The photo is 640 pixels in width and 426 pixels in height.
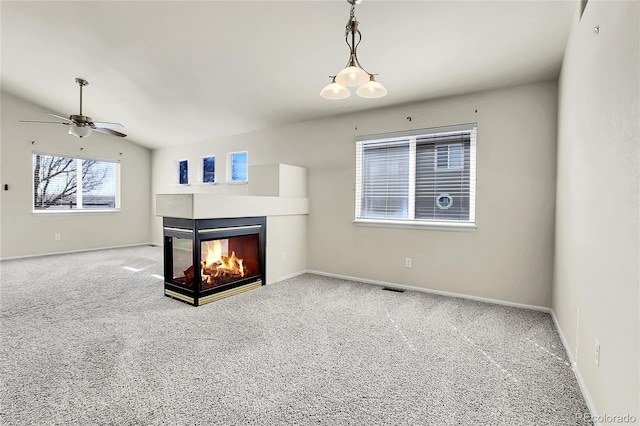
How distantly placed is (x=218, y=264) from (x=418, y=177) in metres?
2.81

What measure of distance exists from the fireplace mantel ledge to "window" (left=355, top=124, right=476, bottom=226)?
49.6 inches

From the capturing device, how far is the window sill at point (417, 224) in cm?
371

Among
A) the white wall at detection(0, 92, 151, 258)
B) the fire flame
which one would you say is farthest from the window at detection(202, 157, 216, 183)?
the fire flame

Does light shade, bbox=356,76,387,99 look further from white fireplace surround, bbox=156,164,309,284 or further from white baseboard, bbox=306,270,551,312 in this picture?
white baseboard, bbox=306,270,551,312

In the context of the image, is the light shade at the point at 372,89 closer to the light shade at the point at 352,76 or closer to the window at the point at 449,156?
the light shade at the point at 352,76

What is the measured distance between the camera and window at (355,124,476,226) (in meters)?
3.76

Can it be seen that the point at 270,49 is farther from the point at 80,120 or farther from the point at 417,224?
the point at 80,120

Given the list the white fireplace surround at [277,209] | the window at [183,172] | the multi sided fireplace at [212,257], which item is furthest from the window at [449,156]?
the window at [183,172]

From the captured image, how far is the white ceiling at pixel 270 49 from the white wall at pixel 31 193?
4.11 ft

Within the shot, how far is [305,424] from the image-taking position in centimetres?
159

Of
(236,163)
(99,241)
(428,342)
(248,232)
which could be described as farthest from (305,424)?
(99,241)

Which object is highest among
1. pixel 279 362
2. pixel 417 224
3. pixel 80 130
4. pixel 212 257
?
pixel 80 130

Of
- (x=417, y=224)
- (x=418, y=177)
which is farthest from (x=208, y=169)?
(x=417, y=224)

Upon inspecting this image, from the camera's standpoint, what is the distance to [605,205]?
63.2 inches
